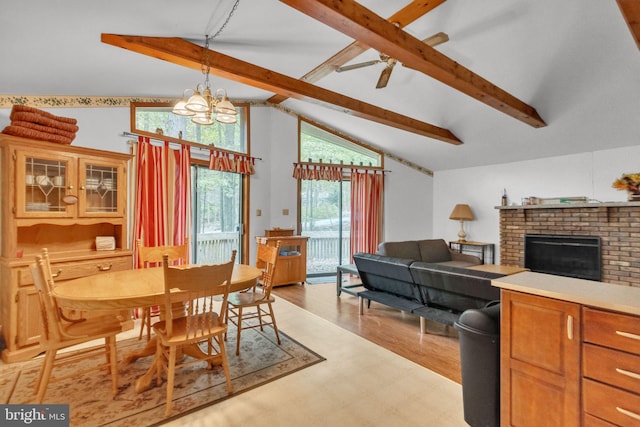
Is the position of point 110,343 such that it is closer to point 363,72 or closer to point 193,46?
point 193,46

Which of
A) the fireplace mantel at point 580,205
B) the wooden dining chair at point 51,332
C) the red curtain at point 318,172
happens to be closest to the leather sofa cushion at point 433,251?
the fireplace mantel at point 580,205

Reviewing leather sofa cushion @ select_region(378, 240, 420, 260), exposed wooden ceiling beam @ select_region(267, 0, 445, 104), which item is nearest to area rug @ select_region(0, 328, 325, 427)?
leather sofa cushion @ select_region(378, 240, 420, 260)

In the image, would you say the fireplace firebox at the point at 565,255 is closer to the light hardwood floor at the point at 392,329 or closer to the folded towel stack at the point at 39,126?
the light hardwood floor at the point at 392,329

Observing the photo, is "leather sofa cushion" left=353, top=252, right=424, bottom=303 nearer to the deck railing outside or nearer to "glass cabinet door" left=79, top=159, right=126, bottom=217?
the deck railing outside

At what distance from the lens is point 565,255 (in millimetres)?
4918

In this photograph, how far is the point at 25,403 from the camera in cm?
204

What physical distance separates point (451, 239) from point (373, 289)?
335 cm

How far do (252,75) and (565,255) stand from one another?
17.8 feet

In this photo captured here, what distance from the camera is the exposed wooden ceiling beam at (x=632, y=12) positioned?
1.93 meters

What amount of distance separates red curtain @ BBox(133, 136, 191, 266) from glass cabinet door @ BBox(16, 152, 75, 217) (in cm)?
97

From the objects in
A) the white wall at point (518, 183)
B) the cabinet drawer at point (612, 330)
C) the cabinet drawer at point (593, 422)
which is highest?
the white wall at point (518, 183)

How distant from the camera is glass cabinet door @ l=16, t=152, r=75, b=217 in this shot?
2.69 metres

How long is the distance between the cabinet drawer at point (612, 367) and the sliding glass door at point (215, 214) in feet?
15.5

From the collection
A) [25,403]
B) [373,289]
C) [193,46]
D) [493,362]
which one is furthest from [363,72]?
[25,403]
